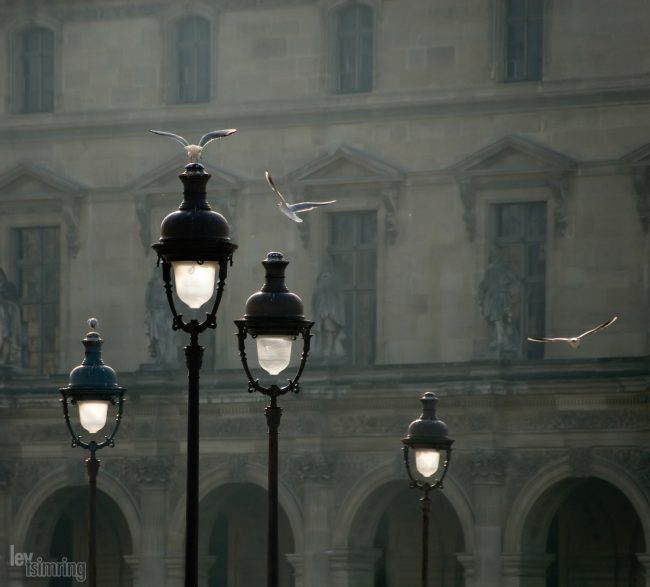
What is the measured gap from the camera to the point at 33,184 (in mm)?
66500

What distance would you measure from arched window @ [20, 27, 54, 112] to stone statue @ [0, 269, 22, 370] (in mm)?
4393

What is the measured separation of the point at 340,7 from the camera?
63.5 m

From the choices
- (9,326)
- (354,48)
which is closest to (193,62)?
(354,48)

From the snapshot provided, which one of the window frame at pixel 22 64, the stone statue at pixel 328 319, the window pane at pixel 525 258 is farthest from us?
the window frame at pixel 22 64

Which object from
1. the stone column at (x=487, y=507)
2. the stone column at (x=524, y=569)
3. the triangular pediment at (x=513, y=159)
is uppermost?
the triangular pediment at (x=513, y=159)

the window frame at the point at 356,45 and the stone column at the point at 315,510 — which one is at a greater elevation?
the window frame at the point at 356,45

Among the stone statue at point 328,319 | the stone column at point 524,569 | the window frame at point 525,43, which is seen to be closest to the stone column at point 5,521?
the stone statue at point 328,319

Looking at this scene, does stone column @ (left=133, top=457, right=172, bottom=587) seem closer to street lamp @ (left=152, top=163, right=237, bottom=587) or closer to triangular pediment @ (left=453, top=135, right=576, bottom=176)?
triangular pediment @ (left=453, top=135, right=576, bottom=176)

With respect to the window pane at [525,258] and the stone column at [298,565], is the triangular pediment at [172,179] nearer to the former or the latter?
the window pane at [525,258]

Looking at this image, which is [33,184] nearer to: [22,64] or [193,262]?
[22,64]

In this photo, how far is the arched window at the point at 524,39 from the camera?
6153 cm

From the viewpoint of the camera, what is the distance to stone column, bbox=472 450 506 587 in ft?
192

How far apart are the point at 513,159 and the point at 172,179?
8.03m

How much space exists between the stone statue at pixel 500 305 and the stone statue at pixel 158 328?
732 centimetres
